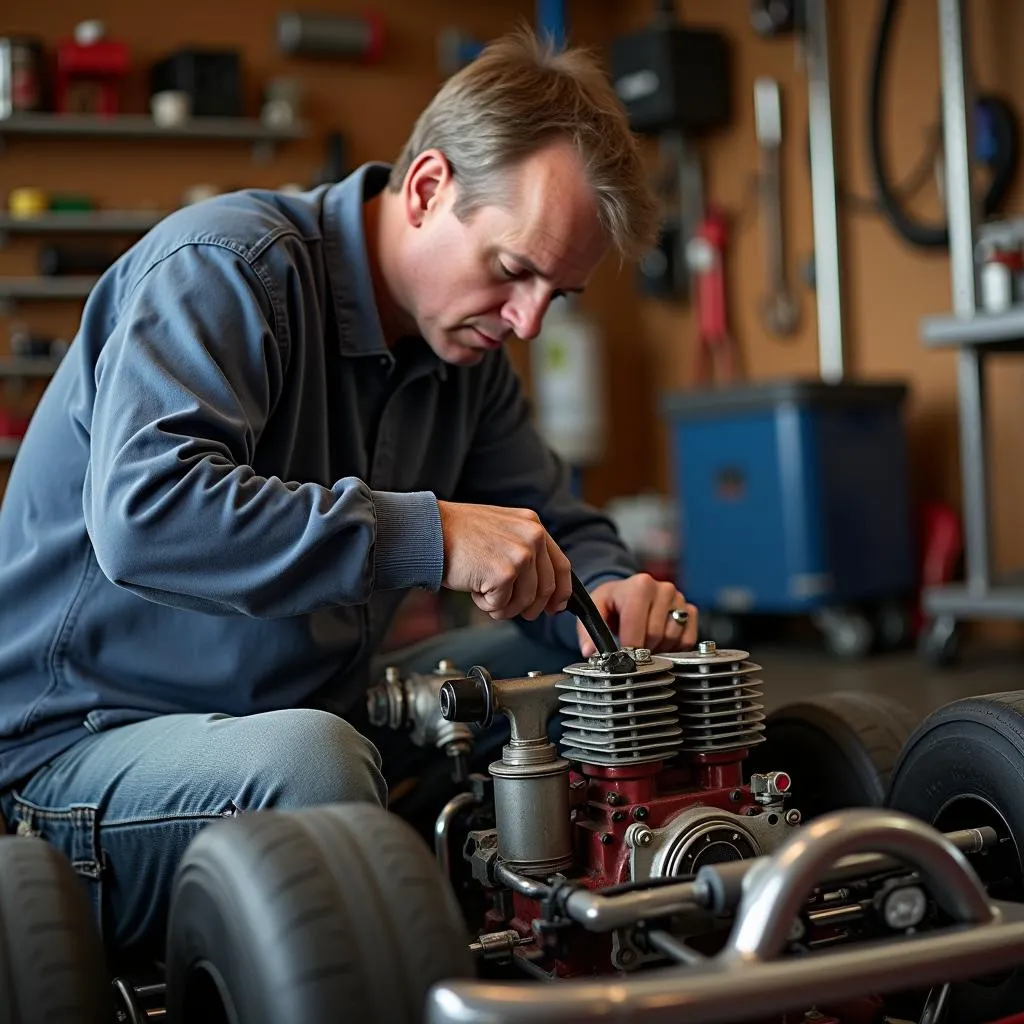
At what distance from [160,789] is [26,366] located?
3.89m

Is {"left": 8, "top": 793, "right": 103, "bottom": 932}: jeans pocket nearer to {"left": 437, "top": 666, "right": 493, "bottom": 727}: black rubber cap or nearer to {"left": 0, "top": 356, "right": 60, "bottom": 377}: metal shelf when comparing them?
{"left": 437, "top": 666, "right": 493, "bottom": 727}: black rubber cap

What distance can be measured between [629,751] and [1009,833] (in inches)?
15.5

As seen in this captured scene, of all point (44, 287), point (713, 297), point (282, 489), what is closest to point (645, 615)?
point (282, 489)

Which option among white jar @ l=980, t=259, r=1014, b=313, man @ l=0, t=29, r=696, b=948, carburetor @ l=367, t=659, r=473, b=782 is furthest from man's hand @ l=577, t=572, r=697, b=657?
white jar @ l=980, t=259, r=1014, b=313

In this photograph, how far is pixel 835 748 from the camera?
164cm

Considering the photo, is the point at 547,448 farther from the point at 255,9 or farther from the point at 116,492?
the point at 255,9

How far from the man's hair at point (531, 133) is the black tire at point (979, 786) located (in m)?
0.65

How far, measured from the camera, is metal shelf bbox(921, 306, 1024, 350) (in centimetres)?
338

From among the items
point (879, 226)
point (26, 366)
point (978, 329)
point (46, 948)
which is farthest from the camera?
point (26, 366)

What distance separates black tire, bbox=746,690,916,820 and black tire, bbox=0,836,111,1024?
0.88 metres

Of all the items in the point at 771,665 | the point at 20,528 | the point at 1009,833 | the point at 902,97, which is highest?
the point at 902,97

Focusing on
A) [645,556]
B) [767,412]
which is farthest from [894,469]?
[645,556]

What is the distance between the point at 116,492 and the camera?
126 cm

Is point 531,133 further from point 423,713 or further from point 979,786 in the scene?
point 979,786
